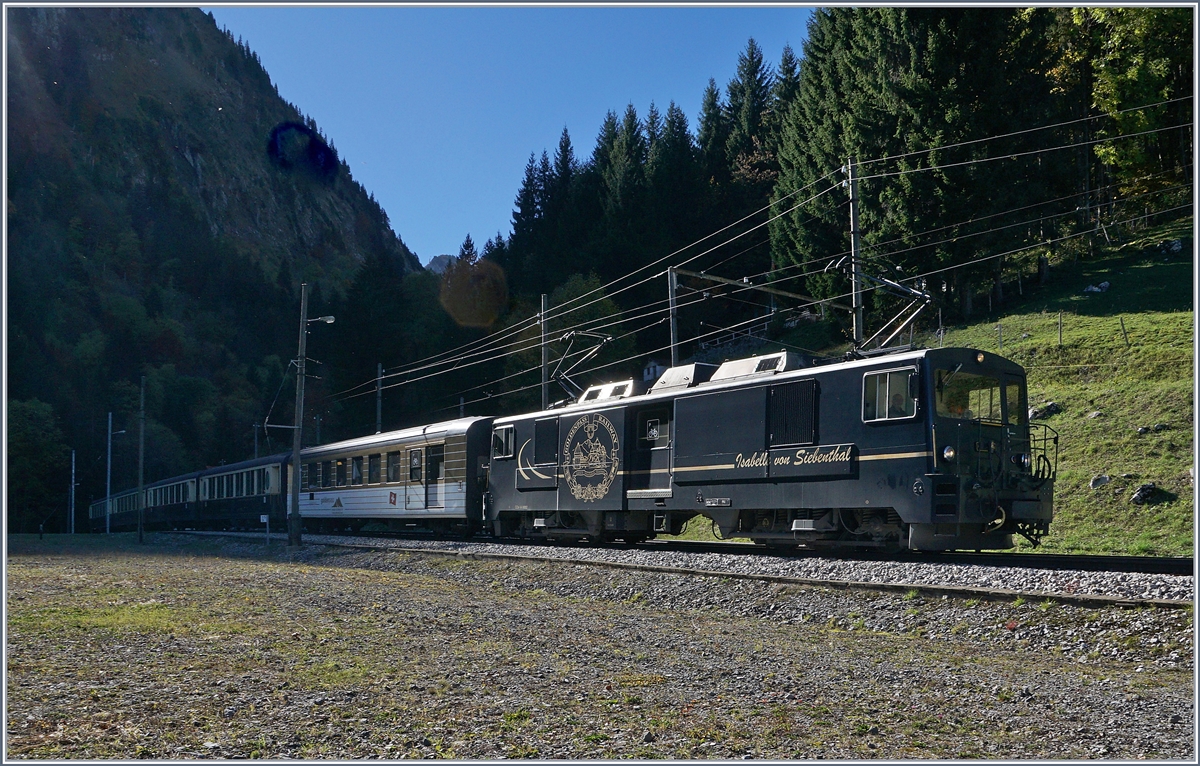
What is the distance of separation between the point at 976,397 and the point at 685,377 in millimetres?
5950

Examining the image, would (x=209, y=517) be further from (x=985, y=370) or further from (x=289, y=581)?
(x=985, y=370)

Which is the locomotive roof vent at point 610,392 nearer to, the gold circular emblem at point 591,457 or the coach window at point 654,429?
the gold circular emblem at point 591,457

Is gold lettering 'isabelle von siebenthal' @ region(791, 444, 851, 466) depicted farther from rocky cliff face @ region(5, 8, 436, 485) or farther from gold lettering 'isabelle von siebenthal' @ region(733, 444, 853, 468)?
rocky cliff face @ region(5, 8, 436, 485)

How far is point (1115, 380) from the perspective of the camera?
2877 centimetres

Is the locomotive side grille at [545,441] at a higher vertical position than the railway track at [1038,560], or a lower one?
higher

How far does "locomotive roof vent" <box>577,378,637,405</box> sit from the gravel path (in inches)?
273

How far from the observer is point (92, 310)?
160000mm

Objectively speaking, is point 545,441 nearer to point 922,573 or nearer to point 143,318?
point 922,573

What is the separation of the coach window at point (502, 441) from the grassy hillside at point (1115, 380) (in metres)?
7.71

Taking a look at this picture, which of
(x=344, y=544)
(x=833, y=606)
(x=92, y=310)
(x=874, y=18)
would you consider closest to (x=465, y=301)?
(x=874, y=18)

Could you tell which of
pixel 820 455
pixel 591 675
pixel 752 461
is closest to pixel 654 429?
pixel 752 461

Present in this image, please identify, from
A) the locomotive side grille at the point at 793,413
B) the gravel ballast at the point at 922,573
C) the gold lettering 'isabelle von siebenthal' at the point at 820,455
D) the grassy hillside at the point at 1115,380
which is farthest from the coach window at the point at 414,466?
the gold lettering 'isabelle von siebenthal' at the point at 820,455

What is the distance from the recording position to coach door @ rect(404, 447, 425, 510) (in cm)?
2656

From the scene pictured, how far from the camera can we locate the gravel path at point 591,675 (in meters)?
5.79
